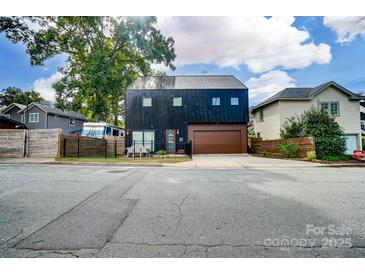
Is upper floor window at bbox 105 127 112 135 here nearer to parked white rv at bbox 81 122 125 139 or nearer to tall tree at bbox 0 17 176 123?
parked white rv at bbox 81 122 125 139

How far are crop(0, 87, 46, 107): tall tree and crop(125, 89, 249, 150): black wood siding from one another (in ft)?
114

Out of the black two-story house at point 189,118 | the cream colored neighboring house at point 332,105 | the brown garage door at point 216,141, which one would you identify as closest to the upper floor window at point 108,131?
the black two-story house at point 189,118

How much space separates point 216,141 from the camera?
19828mm

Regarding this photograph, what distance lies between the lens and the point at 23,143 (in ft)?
45.5

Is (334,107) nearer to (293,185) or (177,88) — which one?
(177,88)

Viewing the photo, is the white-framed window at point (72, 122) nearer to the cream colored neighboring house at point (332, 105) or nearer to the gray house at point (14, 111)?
the gray house at point (14, 111)

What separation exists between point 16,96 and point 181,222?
174 feet

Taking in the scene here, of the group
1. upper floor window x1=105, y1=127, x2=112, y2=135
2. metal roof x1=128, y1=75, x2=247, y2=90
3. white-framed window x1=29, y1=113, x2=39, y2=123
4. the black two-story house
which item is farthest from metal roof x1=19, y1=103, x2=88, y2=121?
the black two-story house

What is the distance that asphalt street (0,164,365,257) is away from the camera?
7.15 feet

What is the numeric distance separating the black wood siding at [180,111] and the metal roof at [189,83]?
72 centimetres

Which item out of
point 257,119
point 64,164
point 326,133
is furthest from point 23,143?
point 257,119

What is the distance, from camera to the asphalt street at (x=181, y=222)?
2.18 meters

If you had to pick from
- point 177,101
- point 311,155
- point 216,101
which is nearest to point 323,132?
point 311,155
